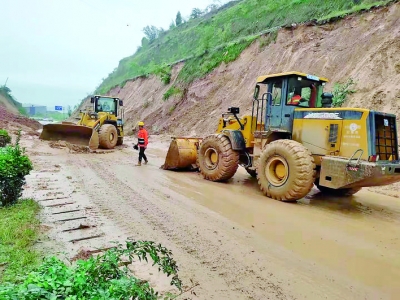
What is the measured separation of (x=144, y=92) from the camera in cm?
3144

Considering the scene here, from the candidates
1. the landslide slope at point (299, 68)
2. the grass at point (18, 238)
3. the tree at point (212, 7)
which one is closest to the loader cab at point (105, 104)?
the landslide slope at point (299, 68)

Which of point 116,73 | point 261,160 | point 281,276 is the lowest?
point 281,276

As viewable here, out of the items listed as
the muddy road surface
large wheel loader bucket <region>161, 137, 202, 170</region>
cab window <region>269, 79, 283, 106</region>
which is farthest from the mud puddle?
cab window <region>269, 79, 283, 106</region>

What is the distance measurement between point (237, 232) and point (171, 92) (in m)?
21.2

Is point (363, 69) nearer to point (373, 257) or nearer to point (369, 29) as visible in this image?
point (369, 29)

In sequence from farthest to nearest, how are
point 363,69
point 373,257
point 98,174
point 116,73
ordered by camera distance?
point 116,73
point 363,69
point 98,174
point 373,257

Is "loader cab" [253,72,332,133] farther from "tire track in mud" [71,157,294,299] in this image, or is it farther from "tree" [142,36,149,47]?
"tree" [142,36,149,47]

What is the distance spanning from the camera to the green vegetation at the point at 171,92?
24.0 metres

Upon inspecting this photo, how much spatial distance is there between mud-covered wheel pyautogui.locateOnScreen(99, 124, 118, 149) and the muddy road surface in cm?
647

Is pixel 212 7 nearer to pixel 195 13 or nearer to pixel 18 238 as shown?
pixel 195 13

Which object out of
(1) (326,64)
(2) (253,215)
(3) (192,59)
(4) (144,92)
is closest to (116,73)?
(4) (144,92)

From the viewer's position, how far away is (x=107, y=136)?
14.6m

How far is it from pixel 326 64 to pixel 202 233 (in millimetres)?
12533

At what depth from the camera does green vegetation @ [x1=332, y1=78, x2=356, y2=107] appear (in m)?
12.2
